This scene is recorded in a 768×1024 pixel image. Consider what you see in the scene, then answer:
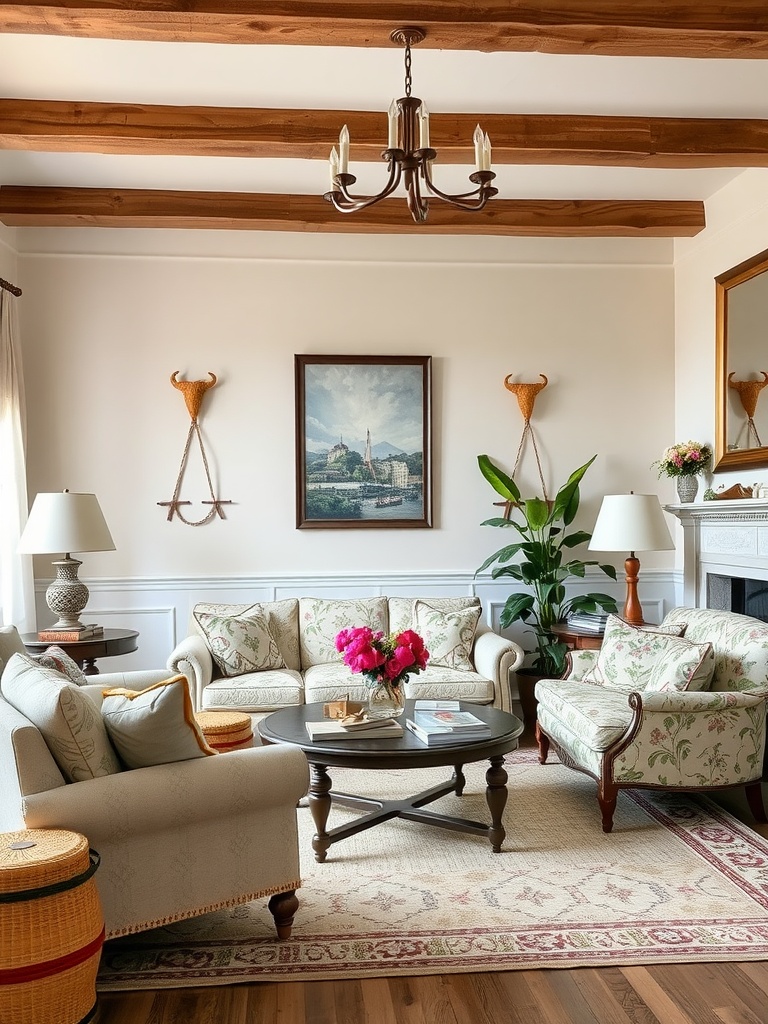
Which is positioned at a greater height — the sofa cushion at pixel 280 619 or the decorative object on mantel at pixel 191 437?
the decorative object on mantel at pixel 191 437

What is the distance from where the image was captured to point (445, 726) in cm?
355

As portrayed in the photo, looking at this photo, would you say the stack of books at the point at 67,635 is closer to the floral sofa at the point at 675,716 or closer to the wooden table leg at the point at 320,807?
the wooden table leg at the point at 320,807

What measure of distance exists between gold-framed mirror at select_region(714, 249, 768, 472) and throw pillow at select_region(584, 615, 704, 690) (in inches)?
Result: 45.3

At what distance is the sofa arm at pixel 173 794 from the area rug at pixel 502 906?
44 cm

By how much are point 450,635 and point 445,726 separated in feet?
5.20

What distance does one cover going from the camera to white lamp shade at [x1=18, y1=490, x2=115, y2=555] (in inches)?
179

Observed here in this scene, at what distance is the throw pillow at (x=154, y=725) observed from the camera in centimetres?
255

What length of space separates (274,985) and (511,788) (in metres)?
2.00

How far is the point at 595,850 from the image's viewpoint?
3.52 m

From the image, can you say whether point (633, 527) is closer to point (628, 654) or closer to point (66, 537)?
point (628, 654)

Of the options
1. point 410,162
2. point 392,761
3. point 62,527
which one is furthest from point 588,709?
point 62,527

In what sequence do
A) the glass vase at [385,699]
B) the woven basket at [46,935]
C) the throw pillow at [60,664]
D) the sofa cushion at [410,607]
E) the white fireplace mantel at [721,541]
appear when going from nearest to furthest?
the woven basket at [46,935]
the throw pillow at [60,664]
the glass vase at [385,699]
the white fireplace mantel at [721,541]
the sofa cushion at [410,607]

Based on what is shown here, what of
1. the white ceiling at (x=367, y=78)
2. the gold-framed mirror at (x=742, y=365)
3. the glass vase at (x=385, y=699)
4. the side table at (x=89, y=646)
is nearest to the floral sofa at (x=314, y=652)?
the side table at (x=89, y=646)

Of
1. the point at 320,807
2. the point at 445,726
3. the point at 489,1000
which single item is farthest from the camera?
the point at 445,726
